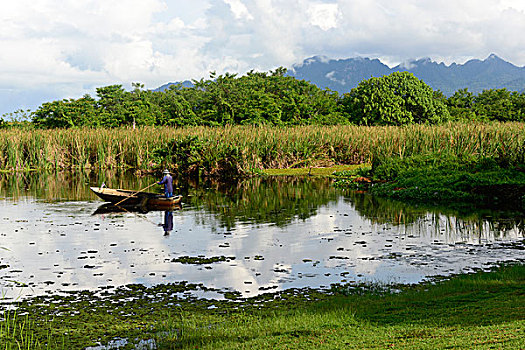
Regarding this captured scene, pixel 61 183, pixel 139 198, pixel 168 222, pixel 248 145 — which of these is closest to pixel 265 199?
pixel 139 198

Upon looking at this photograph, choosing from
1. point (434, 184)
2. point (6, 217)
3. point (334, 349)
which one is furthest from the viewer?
point (434, 184)

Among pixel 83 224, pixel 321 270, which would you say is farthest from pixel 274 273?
pixel 83 224

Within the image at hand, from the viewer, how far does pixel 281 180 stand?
2944 cm

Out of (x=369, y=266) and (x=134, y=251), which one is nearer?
(x=369, y=266)

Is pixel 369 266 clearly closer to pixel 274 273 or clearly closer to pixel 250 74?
pixel 274 273

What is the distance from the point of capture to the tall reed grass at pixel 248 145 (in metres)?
30.8

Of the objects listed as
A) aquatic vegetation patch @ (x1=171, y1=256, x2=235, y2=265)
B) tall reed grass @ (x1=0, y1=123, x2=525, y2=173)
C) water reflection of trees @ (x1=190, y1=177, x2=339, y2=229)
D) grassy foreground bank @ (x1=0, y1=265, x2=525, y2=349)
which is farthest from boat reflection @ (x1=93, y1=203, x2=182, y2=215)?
tall reed grass @ (x1=0, y1=123, x2=525, y2=173)

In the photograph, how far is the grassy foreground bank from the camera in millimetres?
6281

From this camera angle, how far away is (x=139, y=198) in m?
20.1

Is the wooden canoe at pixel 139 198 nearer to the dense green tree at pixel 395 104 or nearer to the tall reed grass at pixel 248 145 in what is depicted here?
the tall reed grass at pixel 248 145

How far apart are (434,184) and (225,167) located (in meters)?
12.6

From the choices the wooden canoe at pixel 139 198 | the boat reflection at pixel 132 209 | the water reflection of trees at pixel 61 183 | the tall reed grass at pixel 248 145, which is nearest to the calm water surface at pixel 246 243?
the boat reflection at pixel 132 209

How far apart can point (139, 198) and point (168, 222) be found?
3238 mm

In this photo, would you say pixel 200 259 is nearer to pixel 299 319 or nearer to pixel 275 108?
pixel 299 319
